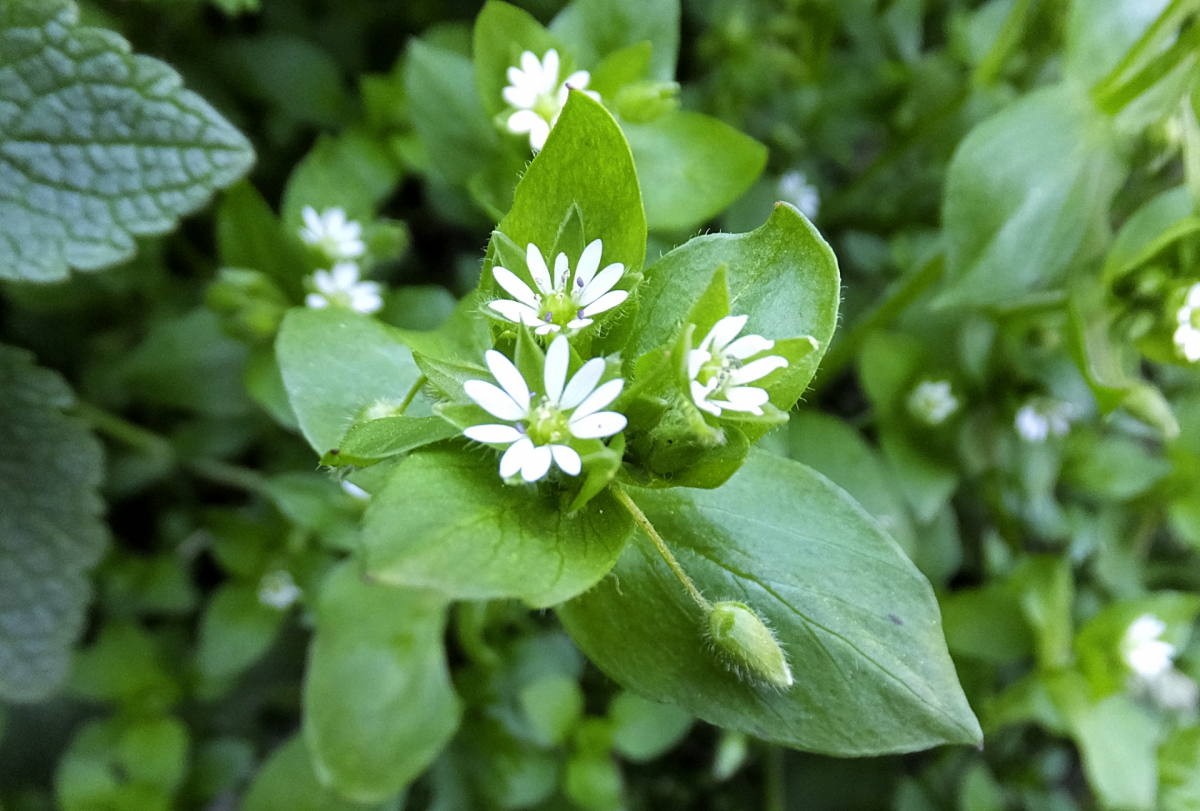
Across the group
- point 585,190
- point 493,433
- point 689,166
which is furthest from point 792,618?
point 689,166

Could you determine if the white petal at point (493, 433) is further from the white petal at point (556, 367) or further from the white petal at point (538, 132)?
the white petal at point (538, 132)

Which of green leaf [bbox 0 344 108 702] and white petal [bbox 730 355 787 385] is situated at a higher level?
white petal [bbox 730 355 787 385]

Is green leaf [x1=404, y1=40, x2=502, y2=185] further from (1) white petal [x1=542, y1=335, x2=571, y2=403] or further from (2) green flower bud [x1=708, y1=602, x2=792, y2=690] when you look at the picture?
(2) green flower bud [x1=708, y1=602, x2=792, y2=690]

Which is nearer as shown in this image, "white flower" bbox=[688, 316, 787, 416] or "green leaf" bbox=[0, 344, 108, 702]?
"white flower" bbox=[688, 316, 787, 416]

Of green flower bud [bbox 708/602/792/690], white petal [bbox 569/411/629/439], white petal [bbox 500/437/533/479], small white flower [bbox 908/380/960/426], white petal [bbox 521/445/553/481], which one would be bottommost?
small white flower [bbox 908/380/960/426]

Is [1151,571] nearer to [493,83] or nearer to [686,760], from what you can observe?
[686,760]

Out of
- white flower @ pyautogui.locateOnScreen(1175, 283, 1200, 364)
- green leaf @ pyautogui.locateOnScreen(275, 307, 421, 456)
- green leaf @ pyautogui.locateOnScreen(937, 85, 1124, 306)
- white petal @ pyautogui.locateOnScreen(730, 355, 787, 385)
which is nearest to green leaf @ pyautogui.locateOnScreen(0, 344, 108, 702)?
green leaf @ pyautogui.locateOnScreen(275, 307, 421, 456)

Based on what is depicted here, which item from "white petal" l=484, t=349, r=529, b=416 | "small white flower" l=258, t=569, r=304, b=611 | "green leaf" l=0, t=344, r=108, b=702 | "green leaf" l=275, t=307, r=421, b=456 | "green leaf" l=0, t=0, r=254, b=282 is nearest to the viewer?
"white petal" l=484, t=349, r=529, b=416
